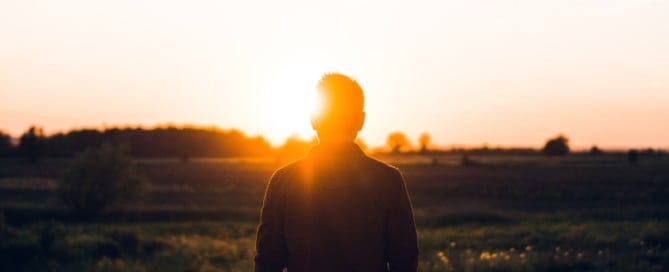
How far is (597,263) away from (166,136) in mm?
122367

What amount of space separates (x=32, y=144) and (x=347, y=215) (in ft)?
370

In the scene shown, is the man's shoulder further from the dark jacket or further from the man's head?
the man's head

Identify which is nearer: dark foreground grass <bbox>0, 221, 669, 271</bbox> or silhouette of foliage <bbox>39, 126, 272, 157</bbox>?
dark foreground grass <bbox>0, 221, 669, 271</bbox>

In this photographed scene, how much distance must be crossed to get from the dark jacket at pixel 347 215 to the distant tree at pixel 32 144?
11207 cm

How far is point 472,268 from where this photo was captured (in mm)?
13148

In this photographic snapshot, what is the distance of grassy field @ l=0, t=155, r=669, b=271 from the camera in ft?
50.8

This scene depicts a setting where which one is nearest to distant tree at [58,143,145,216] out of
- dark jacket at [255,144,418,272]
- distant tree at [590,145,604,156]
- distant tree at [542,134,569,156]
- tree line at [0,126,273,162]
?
dark jacket at [255,144,418,272]

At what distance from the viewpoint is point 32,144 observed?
350 feet

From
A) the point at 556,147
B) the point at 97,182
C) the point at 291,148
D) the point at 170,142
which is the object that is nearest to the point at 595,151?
the point at 556,147

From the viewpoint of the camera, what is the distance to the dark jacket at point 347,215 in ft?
11.2

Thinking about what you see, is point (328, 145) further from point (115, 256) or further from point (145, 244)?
point (145, 244)

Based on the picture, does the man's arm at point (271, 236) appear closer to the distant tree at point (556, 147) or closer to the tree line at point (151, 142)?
the tree line at point (151, 142)

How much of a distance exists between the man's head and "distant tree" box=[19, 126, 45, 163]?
112111 mm

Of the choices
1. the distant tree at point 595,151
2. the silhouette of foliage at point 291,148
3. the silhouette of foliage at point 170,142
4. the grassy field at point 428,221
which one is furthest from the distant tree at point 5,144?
the distant tree at point 595,151
